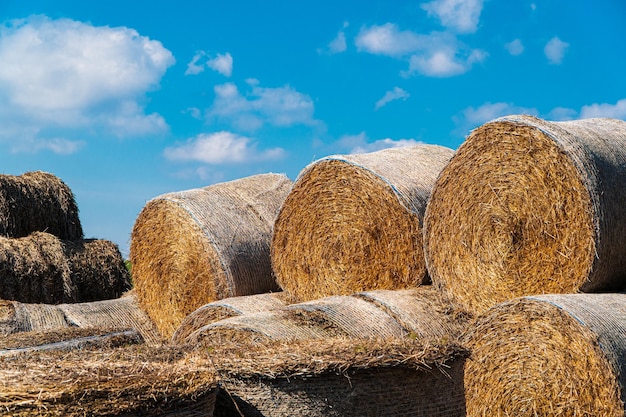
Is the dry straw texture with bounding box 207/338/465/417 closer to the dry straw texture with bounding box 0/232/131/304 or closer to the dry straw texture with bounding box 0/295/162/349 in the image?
the dry straw texture with bounding box 0/295/162/349

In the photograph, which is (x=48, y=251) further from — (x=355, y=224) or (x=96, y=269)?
(x=355, y=224)

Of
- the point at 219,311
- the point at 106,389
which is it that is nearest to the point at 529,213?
the point at 219,311

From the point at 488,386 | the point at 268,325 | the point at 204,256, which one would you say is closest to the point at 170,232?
the point at 204,256

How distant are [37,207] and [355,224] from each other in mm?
4980

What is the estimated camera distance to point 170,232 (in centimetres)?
766

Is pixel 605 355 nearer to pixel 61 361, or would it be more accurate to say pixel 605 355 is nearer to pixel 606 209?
pixel 606 209

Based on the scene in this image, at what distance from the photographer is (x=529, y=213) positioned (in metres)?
5.48

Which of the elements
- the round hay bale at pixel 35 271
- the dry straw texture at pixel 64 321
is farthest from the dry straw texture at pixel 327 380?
the round hay bale at pixel 35 271

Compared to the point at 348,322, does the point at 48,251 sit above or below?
above

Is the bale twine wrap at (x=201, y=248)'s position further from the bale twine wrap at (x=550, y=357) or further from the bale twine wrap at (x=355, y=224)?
the bale twine wrap at (x=550, y=357)

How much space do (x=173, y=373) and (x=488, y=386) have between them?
263 cm

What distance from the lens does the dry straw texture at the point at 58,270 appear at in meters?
8.55

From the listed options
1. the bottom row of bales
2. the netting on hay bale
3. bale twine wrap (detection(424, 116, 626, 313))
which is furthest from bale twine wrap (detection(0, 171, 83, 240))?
bale twine wrap (detection(424, 116, 626, 313))

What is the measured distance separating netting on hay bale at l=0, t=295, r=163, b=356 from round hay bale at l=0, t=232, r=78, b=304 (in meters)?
0.91
